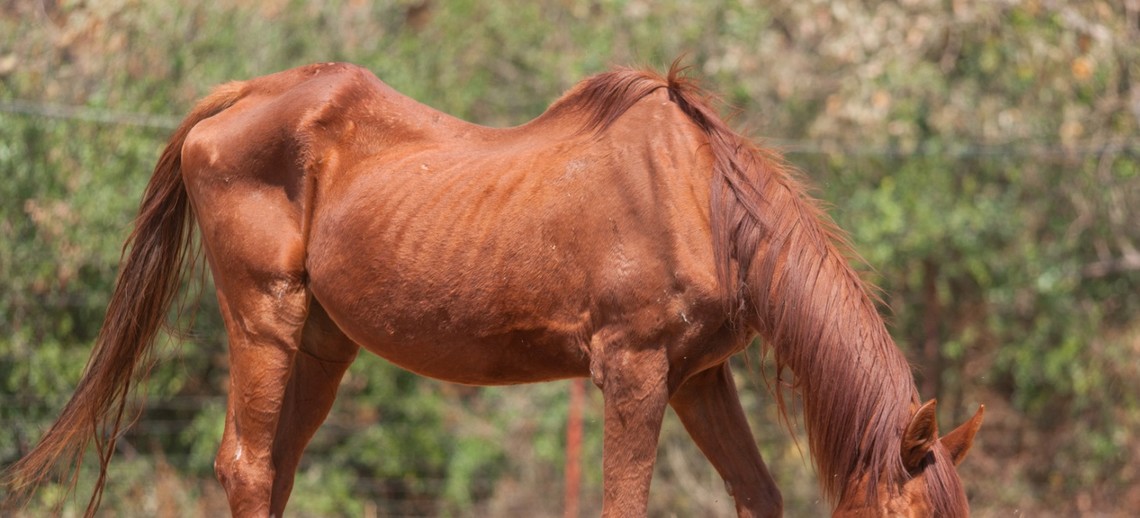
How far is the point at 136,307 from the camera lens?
411 centimetres

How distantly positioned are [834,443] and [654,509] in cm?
510

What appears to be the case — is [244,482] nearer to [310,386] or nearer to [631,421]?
[310,386]

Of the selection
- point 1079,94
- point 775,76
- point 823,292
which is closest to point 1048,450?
point 1079,94

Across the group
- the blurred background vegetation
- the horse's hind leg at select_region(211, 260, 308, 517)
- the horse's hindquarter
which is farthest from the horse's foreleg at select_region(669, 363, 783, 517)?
the blurred background vegetation

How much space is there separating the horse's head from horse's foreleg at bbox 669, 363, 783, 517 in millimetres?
578

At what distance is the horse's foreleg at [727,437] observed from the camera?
135 inches

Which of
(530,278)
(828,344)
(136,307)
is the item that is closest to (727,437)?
(828,344)

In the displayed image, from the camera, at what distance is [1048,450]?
26.2ft

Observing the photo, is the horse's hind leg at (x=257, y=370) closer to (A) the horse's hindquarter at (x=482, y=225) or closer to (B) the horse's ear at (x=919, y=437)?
(A) the horse's hindquarter at (x=482, y=225)

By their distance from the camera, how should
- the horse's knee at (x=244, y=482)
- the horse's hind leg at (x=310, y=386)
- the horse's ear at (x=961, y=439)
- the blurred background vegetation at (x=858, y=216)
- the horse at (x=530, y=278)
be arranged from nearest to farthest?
the horse's ear at (x=961, y=439)
the horse at (x=530, y=278)
the horse's knee at (x=244, y=482)
the horse's hind leg at (x=310, y=386)
the blurred background vegetation at (x=858, y=216)

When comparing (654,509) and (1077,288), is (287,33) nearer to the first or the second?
(654,509)

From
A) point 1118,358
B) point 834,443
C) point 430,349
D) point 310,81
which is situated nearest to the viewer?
point 834,443

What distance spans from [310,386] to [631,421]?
1356mm

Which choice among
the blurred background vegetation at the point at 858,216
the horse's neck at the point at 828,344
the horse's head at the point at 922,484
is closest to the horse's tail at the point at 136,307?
the horse's neck at the point at 828,344
